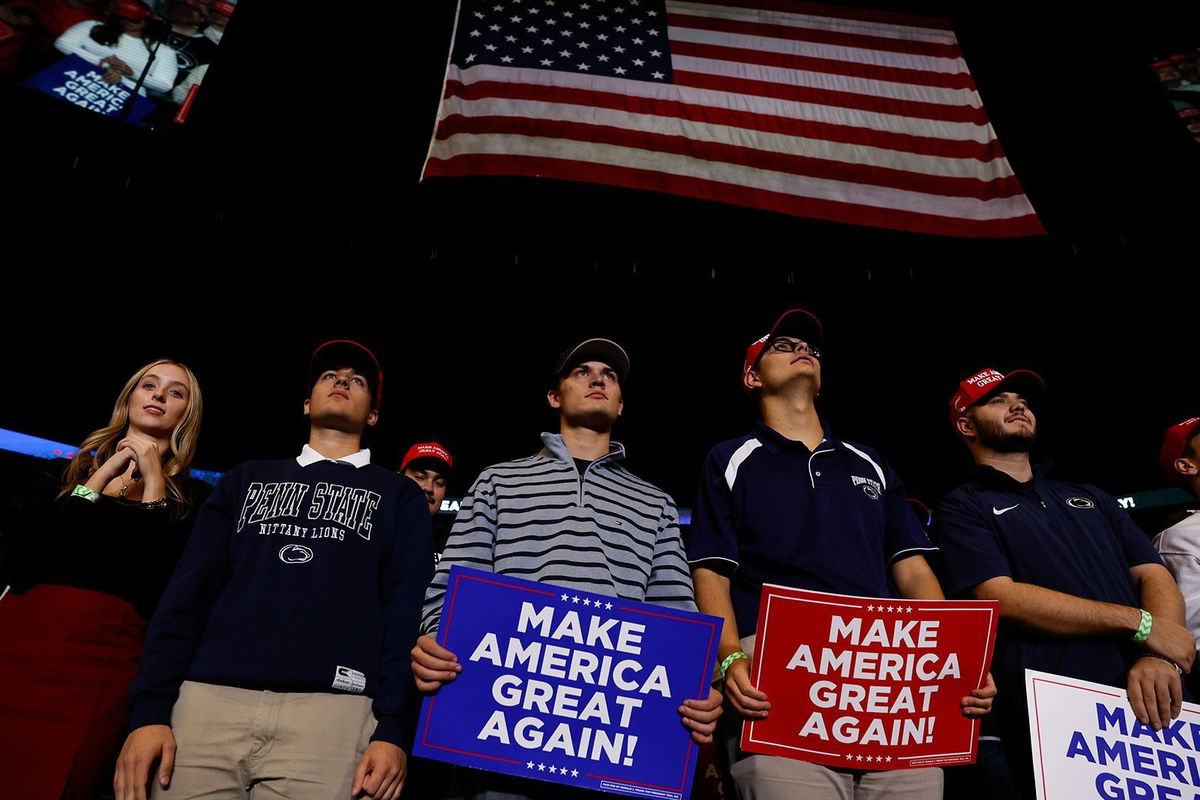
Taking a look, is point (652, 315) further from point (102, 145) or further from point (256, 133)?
point (102, 145)

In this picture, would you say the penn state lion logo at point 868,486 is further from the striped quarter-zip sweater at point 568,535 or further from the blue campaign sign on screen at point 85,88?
the blue campaign sign on screen at point 85,88

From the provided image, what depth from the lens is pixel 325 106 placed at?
666 cm

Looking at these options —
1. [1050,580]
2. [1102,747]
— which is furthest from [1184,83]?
[1102,747]

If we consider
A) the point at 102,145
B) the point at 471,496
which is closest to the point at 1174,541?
the point at 471,496

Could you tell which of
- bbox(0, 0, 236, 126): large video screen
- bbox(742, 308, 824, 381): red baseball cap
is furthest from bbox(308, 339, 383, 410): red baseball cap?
bbox(0, 0, 236, 126): large video screen

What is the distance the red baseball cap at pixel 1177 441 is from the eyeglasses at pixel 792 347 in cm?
167

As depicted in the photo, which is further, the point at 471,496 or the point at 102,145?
the point at 102,145

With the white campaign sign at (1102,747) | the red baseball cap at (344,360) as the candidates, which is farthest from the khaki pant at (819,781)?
the red baseball cap at (344,360)

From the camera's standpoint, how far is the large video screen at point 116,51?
185 inches

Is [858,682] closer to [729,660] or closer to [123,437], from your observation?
[729,660]

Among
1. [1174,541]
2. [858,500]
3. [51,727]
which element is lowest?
[51,727]

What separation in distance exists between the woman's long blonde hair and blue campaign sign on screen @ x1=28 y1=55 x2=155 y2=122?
2866mm

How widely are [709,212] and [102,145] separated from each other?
5300 millimetres

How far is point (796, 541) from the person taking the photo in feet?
7.36
